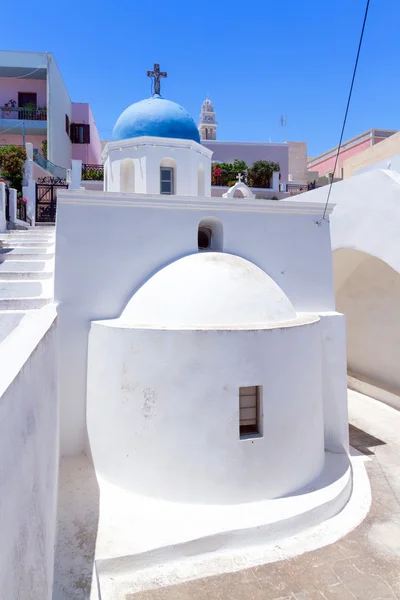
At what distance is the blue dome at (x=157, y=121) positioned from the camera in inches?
338

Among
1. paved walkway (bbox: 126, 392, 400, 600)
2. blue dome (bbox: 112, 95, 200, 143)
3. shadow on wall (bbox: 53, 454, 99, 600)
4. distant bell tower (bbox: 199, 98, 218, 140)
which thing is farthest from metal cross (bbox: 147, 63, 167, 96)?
distant bell tower (bbox: 199, 98, 218, 140)

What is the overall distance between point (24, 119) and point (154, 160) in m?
13.4

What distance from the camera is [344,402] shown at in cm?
736

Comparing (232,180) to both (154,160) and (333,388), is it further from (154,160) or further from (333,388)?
(333,388)

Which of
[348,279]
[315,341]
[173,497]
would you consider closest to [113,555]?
[173,497]

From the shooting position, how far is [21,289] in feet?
22.4

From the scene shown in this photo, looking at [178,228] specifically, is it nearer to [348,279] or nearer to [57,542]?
[57,542]

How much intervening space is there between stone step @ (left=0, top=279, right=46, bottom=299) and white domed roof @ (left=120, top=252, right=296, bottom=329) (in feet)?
4.67

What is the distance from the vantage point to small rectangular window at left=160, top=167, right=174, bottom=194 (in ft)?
28.6

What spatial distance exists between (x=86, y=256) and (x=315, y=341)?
144 inches

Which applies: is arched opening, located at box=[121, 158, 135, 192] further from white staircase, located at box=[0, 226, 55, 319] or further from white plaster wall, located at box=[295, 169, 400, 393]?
white plaster wall, located at box=[295, 169, 400, 393]

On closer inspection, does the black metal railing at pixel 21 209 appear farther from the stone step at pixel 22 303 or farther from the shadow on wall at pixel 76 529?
the shadow on wall at pixel 76 529

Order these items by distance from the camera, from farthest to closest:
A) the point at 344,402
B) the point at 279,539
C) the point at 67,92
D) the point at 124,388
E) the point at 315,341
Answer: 1. the point at 67,92
2. the point at 344,402
3. the point at 315,341
4. the point at 124,388
5. the point at 279,539

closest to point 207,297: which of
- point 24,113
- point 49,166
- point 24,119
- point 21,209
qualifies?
point 21,209
